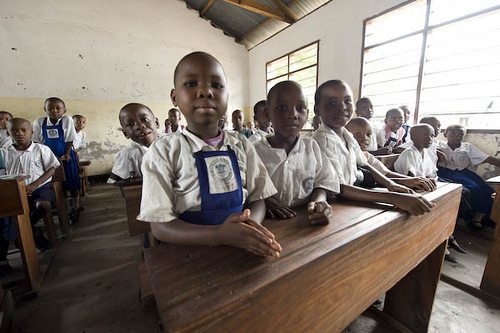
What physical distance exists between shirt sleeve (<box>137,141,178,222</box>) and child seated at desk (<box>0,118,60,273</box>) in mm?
2246

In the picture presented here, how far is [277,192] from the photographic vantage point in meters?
1.04

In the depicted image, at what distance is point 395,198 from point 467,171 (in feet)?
10.4

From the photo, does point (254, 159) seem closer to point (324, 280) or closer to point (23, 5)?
point (324, 280)

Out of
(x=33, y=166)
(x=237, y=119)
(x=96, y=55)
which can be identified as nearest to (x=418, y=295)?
(x=237, y=119)

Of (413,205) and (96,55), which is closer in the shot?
(413,205)

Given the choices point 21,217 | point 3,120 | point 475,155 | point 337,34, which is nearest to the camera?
point 21,217

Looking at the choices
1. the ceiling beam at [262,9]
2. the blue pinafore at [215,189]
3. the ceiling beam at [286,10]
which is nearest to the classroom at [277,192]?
the blue pinafore at [215,189]

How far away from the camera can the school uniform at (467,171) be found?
278 cm

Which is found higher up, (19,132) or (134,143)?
(19,132)

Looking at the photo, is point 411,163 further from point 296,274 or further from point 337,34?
point 337,34

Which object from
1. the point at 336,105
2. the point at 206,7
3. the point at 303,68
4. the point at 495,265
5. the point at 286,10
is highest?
the point at 206,7

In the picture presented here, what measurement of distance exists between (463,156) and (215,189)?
12.4ft

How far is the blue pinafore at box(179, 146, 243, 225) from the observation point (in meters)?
0.75

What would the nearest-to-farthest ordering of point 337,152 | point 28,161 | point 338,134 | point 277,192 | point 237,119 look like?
point 277,192 < point 337,152 < point 338,134 < point 28,161 < point 237,119
